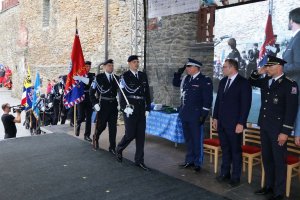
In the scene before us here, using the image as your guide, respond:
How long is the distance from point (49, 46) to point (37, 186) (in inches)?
569

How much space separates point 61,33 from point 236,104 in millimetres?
13518

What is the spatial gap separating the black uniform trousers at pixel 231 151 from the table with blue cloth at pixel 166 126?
1500mm

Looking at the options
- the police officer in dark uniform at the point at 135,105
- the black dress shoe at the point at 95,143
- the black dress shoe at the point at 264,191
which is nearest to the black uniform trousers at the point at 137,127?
the police officer in dark uniform at the point at 135,105

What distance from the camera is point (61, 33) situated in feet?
52.6

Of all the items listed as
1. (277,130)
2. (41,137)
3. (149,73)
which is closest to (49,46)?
(149,73)

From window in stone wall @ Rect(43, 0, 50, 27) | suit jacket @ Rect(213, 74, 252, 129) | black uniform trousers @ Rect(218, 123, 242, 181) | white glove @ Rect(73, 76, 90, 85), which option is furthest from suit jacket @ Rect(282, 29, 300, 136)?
window in stone wall @ Rect(43, 0, 50, 27)

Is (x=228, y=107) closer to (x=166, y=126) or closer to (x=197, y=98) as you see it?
(x=197, y=98)

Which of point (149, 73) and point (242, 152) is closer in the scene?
point (242, 152)

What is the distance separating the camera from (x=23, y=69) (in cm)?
2083

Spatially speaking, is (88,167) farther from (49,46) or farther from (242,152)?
(49,46)

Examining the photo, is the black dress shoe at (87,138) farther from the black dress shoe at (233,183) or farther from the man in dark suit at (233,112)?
the black dress shoe at (233,183)

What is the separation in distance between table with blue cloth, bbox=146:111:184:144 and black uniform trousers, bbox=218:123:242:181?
150cm

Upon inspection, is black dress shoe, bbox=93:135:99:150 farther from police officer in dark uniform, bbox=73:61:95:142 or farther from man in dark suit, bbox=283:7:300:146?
man in dark suit, bbox=283:7:300:146

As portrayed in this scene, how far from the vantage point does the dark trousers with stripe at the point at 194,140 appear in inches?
185
